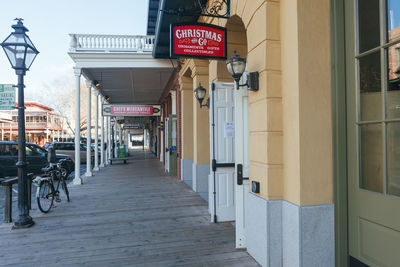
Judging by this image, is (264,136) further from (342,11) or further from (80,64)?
(80,64)

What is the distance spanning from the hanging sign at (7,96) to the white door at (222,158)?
4025 millimetres

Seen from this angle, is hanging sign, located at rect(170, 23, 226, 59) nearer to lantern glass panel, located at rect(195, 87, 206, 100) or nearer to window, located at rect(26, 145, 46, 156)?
lantern glass panel, located at rect(195, 87, 206, 100)

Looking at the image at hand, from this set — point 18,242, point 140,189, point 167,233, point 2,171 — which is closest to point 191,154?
point 140,189

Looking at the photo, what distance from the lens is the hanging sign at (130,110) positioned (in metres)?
11.9

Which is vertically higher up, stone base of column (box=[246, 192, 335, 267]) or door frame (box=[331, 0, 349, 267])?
door frame (box=[331, 0, 349, 267])

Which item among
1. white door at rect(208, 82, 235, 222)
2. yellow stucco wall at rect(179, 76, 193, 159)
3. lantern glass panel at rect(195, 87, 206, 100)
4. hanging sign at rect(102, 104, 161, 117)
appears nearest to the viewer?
white door at rect(208, 82, 235, 222)

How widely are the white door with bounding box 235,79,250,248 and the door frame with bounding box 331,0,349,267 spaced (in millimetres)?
1259

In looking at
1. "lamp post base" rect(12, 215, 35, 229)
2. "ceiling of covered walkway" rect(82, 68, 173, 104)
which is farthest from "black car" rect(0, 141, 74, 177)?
"lamp post base" rect(12, 215, 35, 229)

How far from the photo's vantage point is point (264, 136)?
310cm

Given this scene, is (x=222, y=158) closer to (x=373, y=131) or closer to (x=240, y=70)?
(x=240, y=70)

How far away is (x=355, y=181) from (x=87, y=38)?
32.1ft

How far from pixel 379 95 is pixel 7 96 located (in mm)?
6155

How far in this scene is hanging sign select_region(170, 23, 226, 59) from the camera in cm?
422

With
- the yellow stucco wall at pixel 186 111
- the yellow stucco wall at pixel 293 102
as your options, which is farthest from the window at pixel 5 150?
the yellow stucco wall at pixel 293 102
